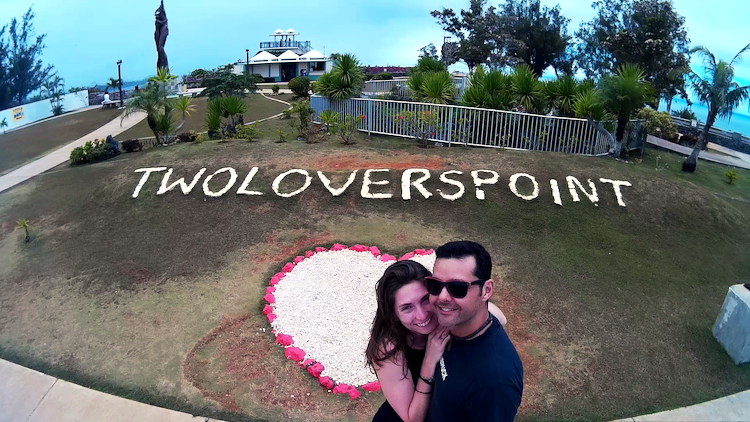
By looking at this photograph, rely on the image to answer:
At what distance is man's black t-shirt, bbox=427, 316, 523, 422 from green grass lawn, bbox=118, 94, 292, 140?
22951mm

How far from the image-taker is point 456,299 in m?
2.76

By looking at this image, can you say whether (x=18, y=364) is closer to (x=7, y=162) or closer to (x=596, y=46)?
(x=7, y=162)

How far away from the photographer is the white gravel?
7.02 meters

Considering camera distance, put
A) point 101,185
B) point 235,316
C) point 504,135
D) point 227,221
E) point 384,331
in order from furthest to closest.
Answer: point 504,135, point 101,185, point 227,221, point 235,316, point 384,331

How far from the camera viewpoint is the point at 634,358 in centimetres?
718

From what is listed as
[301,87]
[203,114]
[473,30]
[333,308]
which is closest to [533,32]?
[473,30]

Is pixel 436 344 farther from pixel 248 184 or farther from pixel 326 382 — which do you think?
pixel 248 184

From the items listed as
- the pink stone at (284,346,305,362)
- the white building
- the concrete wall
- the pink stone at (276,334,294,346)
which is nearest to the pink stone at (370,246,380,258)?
the pink stone at (276,334,294,346)

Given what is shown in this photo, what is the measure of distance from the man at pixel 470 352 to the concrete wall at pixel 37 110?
35685mm

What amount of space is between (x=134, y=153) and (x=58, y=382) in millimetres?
12125

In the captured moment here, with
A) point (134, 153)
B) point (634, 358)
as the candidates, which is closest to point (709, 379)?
point (634, 358)

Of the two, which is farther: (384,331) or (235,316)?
(235,316)

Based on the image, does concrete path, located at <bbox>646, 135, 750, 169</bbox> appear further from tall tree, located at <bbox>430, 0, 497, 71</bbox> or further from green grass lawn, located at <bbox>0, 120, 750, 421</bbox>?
tall tree, located at <bbox>430, 0, 497, 71</bbox>

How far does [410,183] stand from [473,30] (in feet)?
135
